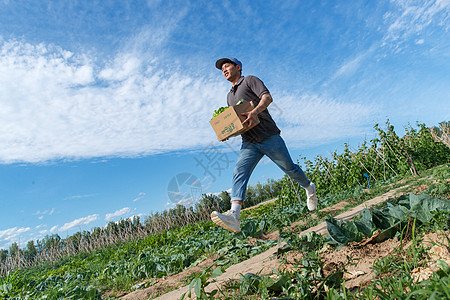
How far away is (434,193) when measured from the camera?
3041 millimetres

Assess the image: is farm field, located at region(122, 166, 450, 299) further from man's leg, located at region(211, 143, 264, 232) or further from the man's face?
the man's face

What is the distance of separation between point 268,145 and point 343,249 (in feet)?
5.86

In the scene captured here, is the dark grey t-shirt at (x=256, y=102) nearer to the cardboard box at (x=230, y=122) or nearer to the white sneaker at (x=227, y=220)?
the cardboard box at (x=230, y=122)

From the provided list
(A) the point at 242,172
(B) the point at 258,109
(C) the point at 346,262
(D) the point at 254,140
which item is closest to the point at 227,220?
(A) the point at 242,172

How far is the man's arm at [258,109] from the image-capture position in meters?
3.17

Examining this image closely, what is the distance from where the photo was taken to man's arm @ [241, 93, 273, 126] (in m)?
3.17

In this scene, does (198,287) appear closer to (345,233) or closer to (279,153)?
(345,233)

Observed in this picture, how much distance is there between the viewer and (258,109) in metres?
3.20

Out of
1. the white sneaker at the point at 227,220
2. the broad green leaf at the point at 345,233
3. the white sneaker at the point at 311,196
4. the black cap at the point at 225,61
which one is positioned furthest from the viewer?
the white sneaker at the point at 311,196

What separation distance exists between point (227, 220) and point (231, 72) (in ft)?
6.49

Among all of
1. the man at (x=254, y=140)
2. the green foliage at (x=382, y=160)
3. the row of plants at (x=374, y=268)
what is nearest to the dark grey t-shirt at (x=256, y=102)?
the man at (x=254, y=140)

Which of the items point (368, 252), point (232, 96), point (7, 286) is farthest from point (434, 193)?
point (7, 286)

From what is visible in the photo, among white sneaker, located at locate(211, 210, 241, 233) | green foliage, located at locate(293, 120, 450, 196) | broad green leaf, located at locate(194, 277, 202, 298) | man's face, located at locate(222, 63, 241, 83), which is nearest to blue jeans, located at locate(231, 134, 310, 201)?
white sneaker, located at locate(211, 210, 241, 233)

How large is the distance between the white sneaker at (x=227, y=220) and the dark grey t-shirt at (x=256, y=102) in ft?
3.25
